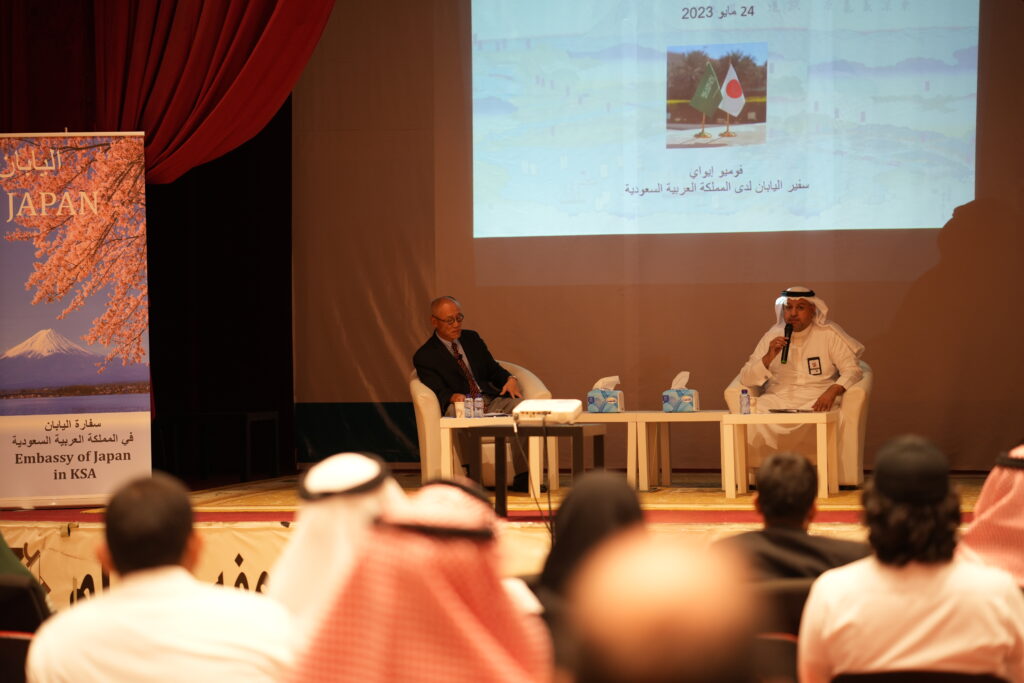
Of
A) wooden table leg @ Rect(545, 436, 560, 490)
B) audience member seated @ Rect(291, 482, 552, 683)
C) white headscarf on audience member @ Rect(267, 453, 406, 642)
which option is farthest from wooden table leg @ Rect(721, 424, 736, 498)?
audience member seated @ Rect(291, 482, 552, 683)

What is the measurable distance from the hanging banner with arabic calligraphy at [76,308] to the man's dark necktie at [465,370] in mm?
1749

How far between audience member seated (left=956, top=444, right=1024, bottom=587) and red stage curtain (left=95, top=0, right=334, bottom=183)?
14.3 feet

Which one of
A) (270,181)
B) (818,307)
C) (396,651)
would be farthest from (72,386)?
(396,651)

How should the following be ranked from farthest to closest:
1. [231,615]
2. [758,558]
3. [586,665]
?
[758,558] → [231,615] → [586,665]

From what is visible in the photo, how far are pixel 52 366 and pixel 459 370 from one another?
6.86ft

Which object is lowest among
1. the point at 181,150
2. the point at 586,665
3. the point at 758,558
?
the point at 758,558

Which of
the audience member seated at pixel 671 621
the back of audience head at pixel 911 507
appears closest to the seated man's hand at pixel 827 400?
the back of audience head at pixel 911 507

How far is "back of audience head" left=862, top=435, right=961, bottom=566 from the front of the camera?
1.87m

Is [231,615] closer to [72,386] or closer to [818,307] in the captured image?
[72,386]

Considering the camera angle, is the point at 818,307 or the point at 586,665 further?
the point at 818,307

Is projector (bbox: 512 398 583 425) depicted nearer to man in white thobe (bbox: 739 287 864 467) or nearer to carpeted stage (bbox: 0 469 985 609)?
carpeted stage (bbox: 0 469 985 609)

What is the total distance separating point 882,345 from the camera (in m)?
7.55

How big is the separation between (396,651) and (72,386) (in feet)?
15.2

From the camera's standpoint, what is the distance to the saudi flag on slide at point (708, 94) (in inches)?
292
